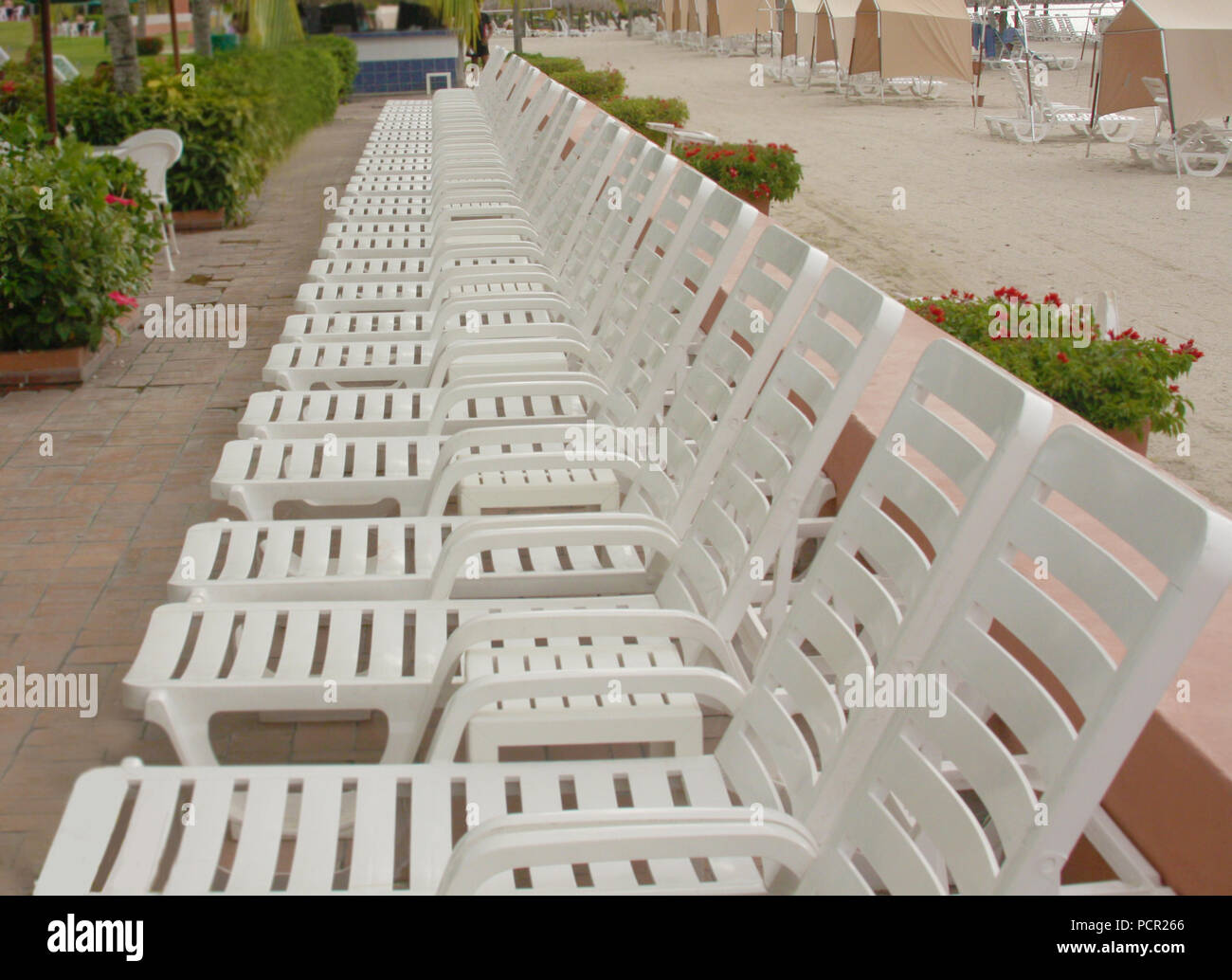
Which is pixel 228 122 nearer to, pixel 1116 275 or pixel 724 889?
pixel 1116 275

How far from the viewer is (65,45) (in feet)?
52.6

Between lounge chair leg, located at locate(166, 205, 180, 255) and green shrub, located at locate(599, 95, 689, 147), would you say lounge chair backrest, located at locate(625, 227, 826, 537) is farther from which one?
green shrub, located at locate(599, 95, 689, 147)

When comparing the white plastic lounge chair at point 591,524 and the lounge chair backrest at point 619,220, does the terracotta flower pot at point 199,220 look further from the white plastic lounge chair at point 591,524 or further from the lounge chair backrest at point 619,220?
→ the white plastic lounge chair at point 591,524

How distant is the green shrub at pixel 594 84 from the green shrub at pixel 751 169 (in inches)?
323

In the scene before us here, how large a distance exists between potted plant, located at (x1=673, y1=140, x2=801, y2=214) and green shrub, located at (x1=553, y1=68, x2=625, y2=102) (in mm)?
8195

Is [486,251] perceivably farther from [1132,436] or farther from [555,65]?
[555,65]

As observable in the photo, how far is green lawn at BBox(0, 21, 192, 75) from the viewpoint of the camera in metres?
11.8

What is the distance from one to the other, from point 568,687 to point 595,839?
51 centimetres

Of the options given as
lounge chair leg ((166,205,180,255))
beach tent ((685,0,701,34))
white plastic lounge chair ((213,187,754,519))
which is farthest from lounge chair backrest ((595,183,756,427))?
beach tent ((685,0,701,34))

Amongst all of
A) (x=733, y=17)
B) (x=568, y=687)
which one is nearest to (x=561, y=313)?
(x=568, y=687)

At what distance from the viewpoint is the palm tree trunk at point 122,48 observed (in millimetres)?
10047

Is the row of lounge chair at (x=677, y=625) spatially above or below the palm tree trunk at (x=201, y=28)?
below

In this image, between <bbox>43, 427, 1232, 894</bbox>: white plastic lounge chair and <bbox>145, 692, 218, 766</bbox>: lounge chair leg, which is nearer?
<bbox>43, 427, 1232, 894</bbox>: white plastic lounge chair

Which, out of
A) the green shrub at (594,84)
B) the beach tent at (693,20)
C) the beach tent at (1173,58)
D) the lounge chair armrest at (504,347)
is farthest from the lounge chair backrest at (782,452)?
the beach tent at (693,20)
